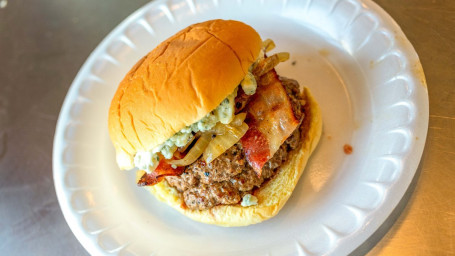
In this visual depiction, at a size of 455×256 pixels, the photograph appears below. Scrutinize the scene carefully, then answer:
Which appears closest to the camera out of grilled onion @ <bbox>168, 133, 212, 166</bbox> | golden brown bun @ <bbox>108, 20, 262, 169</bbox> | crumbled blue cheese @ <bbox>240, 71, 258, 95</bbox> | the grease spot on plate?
golden brown bun @ <bbox>108, 20, 262, 169</bbox>

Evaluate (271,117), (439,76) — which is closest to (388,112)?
(439,76)

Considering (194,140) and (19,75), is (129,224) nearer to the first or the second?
(194,140)

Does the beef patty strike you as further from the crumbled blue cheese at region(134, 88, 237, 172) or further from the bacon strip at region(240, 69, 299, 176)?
the crumbled blue cheese at region(134, 88, 237, 172)

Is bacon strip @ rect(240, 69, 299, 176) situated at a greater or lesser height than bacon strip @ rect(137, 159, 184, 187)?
greater

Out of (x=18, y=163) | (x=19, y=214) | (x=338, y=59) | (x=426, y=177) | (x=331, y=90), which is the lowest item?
(x=19, y=214)

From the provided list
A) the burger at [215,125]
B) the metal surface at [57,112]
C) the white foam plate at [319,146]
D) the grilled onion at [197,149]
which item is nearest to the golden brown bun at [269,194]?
the burger at [215,125]

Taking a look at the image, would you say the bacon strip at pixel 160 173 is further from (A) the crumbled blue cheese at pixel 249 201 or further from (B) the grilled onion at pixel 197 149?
(A) the crumbled blue cheese at pixel 249 201

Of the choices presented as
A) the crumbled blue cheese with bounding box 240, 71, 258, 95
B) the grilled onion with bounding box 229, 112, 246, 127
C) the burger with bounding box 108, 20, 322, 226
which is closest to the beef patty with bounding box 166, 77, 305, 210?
the burger with bounding box 108, 20, 322, 226

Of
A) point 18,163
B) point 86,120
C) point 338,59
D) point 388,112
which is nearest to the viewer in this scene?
point 388,112
